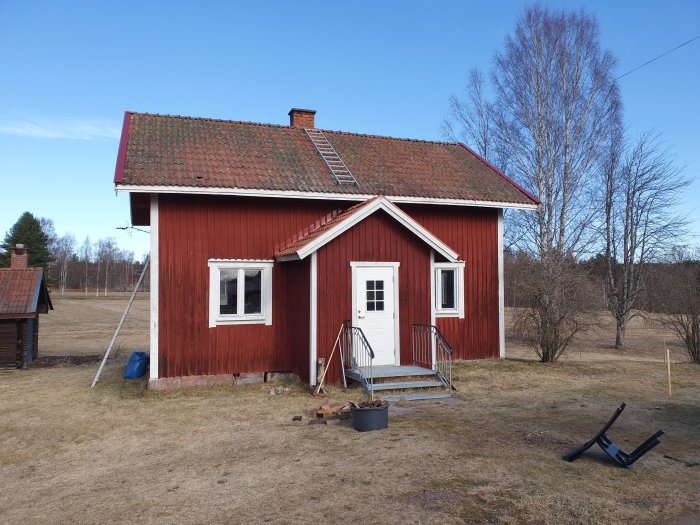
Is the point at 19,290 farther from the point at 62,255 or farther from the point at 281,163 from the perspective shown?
the point at 62,255

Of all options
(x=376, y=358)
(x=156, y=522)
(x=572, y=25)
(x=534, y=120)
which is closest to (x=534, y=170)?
(x=534, y=120)

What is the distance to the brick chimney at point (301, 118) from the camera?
54.0ft

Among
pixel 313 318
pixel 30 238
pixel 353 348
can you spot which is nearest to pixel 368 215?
pixel 313 318

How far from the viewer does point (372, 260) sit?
38.9ft

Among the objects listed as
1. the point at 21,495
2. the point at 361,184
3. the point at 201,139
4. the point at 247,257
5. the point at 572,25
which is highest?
the point at 572,25

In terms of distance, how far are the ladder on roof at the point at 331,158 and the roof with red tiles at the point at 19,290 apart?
980 cm

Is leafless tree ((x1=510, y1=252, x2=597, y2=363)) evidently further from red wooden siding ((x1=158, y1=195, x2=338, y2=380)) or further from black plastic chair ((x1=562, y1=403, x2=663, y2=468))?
black plastic chair ((x1=562, y1=403, x2=663, y2=468))

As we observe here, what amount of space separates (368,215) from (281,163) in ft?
10.2

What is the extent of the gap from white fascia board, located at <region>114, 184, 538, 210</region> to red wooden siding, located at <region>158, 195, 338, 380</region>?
53 cm

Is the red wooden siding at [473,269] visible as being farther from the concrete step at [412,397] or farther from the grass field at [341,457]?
the concrete step at [412,397]

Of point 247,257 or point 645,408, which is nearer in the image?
point 645,408

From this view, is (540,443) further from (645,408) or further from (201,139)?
(201,139)

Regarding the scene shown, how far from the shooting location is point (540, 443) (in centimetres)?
725

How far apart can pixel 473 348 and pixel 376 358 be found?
11.9ft
